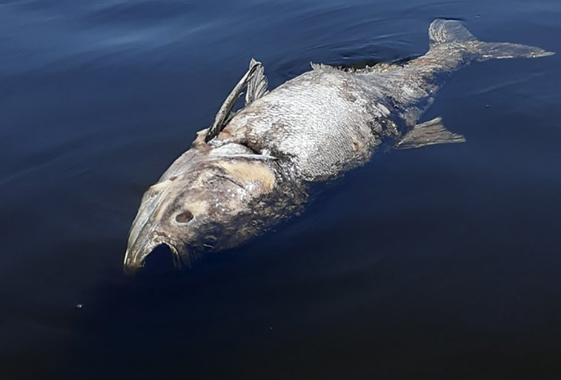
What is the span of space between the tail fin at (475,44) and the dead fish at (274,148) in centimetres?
4

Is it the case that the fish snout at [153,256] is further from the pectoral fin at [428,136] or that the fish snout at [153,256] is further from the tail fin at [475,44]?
the tail fin at [475,44]

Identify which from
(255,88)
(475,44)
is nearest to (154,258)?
(255,88)

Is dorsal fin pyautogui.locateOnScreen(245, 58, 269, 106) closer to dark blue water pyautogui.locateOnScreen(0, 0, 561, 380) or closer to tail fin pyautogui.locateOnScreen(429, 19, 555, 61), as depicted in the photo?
dark blue water pyautogui.locateOnScreen(0, 0, 561, 380)

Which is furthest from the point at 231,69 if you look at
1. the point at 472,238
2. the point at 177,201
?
the point at 472,238

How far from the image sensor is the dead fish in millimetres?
4232

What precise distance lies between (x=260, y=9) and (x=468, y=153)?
4.16 m

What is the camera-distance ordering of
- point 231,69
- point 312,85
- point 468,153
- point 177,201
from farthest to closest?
1. point 231,69
2. point 312,85
3. point 468,153
4. point 177,201

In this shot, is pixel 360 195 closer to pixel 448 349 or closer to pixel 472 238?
pixel 472 238

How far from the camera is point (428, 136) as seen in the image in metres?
5.55

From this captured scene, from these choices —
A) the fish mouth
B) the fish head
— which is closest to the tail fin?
the fish head

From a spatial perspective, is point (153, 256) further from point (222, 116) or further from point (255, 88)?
point (255, 88)

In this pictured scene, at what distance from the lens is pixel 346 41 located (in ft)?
25.4

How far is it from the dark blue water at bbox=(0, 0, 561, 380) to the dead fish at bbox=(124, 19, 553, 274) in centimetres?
16

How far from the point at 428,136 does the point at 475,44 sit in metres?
2.42
